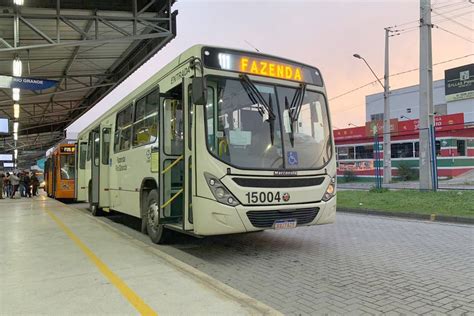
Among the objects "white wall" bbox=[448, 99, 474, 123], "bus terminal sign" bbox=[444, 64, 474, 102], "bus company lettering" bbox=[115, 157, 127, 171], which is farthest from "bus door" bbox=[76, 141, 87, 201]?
"bus terminal sign" bbox=[444, 64, 474, 102]

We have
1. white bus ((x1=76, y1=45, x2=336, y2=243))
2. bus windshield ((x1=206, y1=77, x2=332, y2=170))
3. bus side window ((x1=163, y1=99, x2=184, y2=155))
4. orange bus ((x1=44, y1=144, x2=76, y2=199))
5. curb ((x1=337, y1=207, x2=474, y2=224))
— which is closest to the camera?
white bus ((x1=76, y1=45, x2=336, y2=243))

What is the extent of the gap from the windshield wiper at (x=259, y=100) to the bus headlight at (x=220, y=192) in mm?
1195

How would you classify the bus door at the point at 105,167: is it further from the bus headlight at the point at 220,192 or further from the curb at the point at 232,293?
the bus headlight at the point at 220,192

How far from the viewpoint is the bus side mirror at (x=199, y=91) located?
19.6 feet

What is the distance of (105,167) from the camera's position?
468 inches

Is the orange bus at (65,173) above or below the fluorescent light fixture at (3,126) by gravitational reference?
below

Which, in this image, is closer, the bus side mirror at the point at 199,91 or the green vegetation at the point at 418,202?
the bus side mirror at the point at 199,91

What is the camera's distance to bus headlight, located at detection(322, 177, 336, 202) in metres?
6.97

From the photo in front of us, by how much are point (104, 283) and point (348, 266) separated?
3.48m

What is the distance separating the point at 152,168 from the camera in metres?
7.82

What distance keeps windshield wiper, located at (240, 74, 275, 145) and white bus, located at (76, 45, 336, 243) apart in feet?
0.05

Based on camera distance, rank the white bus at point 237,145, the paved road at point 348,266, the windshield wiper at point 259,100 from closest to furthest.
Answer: the paved road at point 348,266 < the white bus at point 237,145 < the windshield wiper at point 259,100

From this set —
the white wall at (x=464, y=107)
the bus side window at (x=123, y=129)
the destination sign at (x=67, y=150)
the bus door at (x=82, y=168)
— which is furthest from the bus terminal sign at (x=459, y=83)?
the bus side window at (x=123, y=129)

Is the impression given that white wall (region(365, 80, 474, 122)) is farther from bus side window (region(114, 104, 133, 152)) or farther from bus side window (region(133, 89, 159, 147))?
bus side window (region(133, 89, 159, 147))
